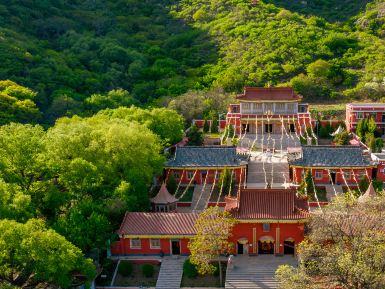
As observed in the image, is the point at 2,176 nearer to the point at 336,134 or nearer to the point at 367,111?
the point at 336,134

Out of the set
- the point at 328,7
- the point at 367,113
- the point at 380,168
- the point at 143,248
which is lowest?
the point at 143,248

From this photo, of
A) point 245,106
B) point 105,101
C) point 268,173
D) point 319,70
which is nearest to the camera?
point 268,173

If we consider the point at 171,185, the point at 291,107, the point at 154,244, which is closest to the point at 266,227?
the point at 154,244

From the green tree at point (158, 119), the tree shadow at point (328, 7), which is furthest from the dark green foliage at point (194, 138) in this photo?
the tree shadow at point (328, 7)

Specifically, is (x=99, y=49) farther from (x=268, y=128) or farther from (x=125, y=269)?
(x=125, y=269)

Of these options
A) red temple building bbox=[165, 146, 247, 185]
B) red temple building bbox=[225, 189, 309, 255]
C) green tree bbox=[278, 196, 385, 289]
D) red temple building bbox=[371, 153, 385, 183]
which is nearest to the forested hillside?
red temple building bbox=[165, 146, 247, 185]

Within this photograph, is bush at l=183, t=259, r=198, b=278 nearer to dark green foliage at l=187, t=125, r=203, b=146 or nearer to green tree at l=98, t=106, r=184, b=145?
green tree at l=98, t=106, r=184, b=145

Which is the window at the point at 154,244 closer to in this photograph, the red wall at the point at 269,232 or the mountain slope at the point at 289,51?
the red wall at the point at 269,232
